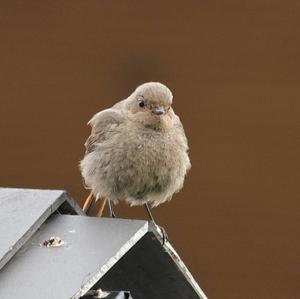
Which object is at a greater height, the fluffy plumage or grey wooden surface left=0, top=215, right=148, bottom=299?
grey wooden surface left=0, top=215, right=148, bottom=299

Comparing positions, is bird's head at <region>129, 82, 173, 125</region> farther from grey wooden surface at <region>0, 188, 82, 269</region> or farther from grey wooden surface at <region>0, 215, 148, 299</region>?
grey wooden surface at <region>0, 215, 148, 299</region>

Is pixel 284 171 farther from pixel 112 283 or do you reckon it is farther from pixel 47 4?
pixel 112 283

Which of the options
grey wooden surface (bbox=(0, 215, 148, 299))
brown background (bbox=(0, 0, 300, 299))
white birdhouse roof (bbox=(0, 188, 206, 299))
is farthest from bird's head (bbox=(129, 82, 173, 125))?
grey wooden surface (bbox=(0, 215, 148, 299))

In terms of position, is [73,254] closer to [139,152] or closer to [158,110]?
[139,152]

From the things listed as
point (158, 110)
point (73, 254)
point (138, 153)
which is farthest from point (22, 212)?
point (158, 110)

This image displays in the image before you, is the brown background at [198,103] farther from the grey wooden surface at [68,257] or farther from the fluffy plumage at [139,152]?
the grey wooden surface at [68,257]

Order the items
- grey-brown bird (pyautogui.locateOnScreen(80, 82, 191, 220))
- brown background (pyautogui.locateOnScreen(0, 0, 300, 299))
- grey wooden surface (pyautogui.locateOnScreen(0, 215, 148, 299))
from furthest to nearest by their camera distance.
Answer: brown background (pyautogui.locateOnScreen(0, 0, 300, 299)) → grey-brown bird (pyautogui.locateOnScreen(80, 82, 191, 220)) → grey wooden surface (pyautogui.locateOnScreen(0, 215, 148, 299))

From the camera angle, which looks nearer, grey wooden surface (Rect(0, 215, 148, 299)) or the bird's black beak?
grey wooden surface (Rect(0, 215, 148, 299))

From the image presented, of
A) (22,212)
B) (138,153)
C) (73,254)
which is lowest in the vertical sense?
(138,153)
